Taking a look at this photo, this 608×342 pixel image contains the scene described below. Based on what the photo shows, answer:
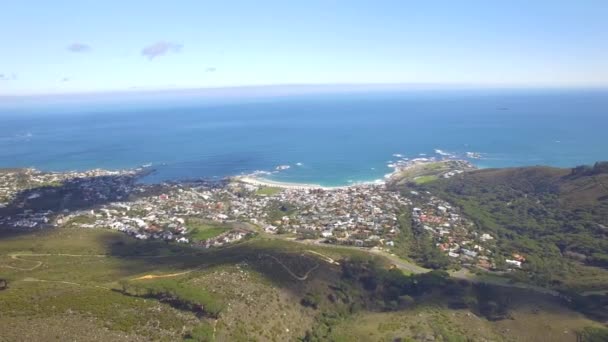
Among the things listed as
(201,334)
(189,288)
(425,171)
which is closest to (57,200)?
(189,288)

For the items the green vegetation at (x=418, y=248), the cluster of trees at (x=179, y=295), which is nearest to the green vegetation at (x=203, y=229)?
the cluster of trees at (x=179, y=295)

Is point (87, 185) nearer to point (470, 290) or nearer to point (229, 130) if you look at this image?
point (470, 290)

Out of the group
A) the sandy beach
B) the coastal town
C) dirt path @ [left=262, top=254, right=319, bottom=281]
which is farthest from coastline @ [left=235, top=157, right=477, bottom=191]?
dirt path @ [left=262, top=254, right=319, bottom=281]

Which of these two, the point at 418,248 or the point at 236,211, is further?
the point at 236,211

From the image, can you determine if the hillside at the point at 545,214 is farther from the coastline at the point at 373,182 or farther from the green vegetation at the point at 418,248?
the coastline at the point at 373,182

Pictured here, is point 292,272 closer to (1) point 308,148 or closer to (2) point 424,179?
(2) point 424,179

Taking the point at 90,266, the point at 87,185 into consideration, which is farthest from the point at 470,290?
the point at 87,185

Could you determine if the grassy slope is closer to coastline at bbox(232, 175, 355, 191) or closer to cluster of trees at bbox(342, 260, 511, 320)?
cluster of trees at bbox(342, 260, 511, 320)
